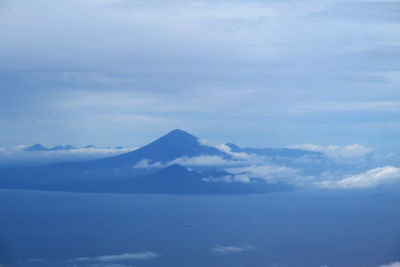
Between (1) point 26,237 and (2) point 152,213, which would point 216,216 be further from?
(1) point 26,237

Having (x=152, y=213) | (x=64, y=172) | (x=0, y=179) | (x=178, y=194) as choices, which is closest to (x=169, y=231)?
(x=152, y=213)

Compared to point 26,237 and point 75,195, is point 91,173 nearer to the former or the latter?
point 75,195

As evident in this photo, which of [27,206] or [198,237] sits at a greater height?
[27,206]

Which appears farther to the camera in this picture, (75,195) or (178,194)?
(178,194)

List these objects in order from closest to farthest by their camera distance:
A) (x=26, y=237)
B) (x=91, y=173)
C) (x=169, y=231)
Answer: (x=26, y=237) < (x=169, y=231) < (x=91, y=173)

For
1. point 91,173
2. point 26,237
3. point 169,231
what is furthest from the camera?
point 91,173

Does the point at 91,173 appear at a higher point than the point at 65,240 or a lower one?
higher

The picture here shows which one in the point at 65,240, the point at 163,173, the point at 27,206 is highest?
the point at 163,173

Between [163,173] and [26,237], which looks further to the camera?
[163,173]

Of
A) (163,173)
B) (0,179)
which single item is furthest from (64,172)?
(163,173)
